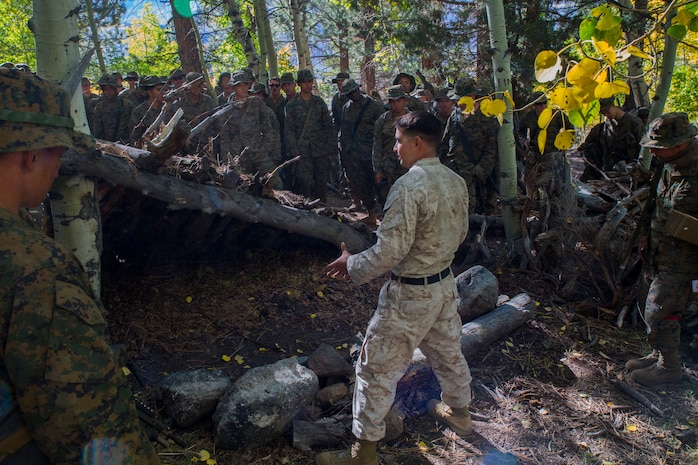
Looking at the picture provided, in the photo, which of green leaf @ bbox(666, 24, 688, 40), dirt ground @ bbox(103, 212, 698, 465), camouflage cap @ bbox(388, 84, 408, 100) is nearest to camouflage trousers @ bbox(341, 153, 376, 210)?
camouflage cap @ bbox(388, 84, 408, 100)

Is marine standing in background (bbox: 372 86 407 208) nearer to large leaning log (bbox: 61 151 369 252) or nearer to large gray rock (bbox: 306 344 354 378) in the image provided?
large leaning log (bbox: 61 151 369 252)

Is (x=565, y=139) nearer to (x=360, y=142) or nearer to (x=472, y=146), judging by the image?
(x=472, y=146)

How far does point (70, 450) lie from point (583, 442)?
11.3ft

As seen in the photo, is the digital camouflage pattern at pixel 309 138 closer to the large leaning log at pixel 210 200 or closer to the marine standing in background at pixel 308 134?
the marine standing in background at pixel 308 134

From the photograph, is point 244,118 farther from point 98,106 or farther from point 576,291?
point 576,291

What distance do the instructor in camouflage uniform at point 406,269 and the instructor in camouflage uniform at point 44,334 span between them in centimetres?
170

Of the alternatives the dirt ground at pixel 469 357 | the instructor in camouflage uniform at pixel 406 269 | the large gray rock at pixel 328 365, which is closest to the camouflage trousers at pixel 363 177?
the dirt ground at pixel 469 357

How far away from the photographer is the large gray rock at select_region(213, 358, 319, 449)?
3.33 metres

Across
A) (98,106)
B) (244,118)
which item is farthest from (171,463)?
(98,106)

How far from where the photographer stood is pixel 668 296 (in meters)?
4.09

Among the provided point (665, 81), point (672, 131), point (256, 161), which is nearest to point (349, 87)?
point (256, 161)

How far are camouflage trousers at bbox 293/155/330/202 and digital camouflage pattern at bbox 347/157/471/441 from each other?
6143mm

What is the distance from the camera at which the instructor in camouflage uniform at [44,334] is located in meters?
1.43

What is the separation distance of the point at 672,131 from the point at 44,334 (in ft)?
14.6
